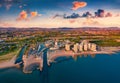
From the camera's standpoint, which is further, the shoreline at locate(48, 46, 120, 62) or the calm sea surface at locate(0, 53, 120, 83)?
A: the shoreline at locate(48, 46, 120, 62)

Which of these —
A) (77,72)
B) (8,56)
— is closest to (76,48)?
(77,72)

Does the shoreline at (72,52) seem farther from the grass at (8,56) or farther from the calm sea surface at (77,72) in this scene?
the grass at (8,56)

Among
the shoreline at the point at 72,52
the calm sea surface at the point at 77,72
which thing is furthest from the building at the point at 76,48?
the calm sea surface at the point at 77,72

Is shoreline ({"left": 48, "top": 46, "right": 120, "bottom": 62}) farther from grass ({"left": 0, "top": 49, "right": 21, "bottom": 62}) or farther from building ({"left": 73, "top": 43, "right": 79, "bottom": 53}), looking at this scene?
grass ({"left": 0, "top": 49, "right": 21, "bottom": 62})

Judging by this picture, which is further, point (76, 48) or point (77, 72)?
point (76, 48)

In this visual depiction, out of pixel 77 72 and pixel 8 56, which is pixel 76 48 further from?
pixel 8 56

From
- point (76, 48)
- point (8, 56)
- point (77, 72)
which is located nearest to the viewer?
point (77, 72)

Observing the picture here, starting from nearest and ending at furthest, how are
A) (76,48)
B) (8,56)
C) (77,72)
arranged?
1. (77,72)
2. (8,56)
3. (76,48)

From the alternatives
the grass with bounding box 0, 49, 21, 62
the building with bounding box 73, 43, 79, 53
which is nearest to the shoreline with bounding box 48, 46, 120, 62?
the building with bounding box 73, 43, 79, 53
